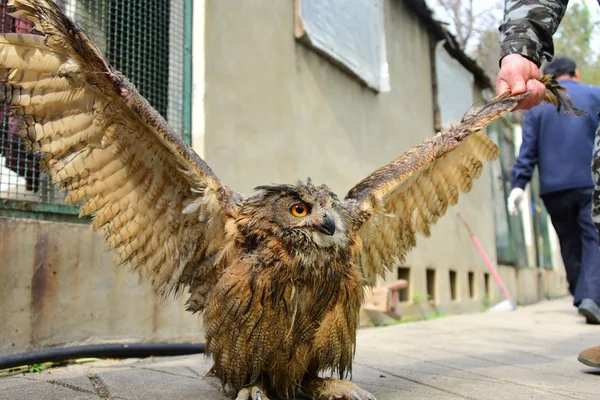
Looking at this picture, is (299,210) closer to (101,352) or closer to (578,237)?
(101,352)

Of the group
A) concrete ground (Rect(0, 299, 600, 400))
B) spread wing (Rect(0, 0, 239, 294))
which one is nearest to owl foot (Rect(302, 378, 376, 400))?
concrete ground (Rect(0, 299, 600, 400))

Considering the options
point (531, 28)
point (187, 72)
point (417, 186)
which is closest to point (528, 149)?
point (417, 186)

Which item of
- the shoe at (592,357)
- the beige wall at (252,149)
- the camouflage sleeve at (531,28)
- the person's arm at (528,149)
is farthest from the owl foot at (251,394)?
the person's arm at (528,149)

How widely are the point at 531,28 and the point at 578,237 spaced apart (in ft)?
12.8

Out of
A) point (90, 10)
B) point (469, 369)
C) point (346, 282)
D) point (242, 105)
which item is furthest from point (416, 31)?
point (346, 282)

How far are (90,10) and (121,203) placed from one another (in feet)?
7.87

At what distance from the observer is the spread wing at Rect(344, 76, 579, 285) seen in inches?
126

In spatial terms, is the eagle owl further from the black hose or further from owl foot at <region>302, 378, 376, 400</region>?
the black hose

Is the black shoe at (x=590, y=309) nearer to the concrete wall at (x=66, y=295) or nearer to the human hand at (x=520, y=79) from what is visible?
the human hand at (x=520, y=79)

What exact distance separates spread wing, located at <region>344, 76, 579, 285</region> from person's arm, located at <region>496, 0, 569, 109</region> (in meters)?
0.10

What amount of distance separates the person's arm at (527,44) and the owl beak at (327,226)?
4.68 feet

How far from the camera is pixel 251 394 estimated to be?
2617 millimetres

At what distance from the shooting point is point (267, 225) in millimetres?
2721

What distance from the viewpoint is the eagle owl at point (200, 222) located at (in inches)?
99.8
